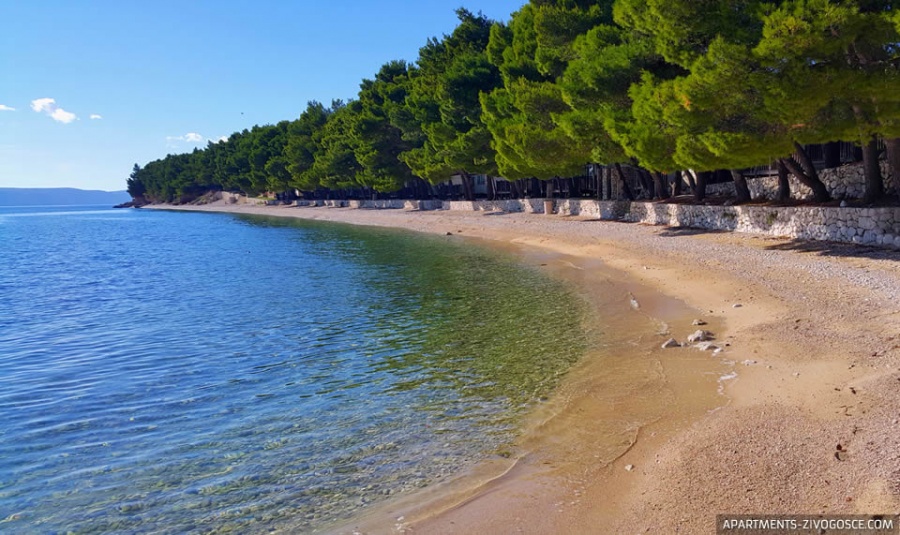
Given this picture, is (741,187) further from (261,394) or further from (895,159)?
(261,394)

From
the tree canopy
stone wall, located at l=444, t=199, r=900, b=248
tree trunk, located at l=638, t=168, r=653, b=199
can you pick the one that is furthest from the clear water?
tree trunk, located at l=638, t=168, r=653, b=199

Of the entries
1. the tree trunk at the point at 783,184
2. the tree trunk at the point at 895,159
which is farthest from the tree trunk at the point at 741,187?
the tree trunk at the point at 895,159

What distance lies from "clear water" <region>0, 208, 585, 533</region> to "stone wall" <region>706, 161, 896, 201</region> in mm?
11929

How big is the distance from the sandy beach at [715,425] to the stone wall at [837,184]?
7223 millimetres

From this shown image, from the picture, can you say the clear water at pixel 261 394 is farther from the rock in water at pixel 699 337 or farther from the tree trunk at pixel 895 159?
the tree trunk at pixel 895 159

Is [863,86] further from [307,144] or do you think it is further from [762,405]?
[307,144]

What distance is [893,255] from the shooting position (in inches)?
648

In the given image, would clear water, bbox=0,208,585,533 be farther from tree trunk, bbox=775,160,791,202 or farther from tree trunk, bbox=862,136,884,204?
tree trunk, bbox=775,160,791,202

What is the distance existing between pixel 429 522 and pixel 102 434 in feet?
18.9

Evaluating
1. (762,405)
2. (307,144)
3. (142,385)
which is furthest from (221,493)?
(307,144)

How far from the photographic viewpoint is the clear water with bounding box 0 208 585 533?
→ 7020 mm

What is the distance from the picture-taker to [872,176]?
63.8 feet

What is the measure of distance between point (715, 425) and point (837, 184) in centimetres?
2038

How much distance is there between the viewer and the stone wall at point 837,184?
2216cm
